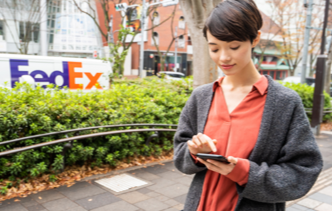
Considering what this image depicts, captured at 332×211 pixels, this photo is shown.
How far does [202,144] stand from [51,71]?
360 inches

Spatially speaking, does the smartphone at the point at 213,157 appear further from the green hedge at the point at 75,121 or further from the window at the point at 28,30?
the window at the point at 28,30

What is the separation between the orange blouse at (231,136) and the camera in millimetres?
1251

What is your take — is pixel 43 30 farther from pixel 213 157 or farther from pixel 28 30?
pixel 213 157

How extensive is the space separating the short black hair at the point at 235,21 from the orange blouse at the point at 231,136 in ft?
0.78

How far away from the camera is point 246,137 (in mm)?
1250

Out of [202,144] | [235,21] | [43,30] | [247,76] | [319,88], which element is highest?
[43,30]

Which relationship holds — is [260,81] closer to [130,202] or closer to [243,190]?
[243,190]

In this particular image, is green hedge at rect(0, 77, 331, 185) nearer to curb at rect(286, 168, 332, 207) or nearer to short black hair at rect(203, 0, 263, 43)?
curb at rect(286, 168, 332, 207)

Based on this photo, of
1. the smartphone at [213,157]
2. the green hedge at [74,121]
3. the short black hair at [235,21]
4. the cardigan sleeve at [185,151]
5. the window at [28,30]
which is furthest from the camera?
the window at [28,30]

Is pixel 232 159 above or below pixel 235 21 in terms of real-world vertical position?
below

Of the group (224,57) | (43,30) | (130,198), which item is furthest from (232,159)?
(43,30)

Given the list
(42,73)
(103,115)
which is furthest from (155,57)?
(103,115)

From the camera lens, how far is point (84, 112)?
478 centimetres

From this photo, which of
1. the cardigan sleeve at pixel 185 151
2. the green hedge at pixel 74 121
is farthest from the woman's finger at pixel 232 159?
the green hedge at pixel 74 121
